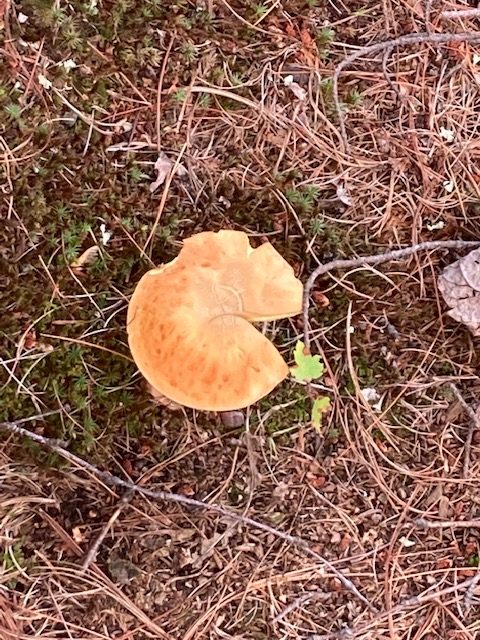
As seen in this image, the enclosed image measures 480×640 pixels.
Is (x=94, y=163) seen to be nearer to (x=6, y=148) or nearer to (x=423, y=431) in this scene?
(x=6, y=148)

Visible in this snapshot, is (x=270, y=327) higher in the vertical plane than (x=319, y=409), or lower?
higher

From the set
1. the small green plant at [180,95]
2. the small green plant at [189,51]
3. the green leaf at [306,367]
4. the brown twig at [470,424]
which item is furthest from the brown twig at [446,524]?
the small green plant at [189,51]

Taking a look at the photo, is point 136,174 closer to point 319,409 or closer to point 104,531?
point 319,409

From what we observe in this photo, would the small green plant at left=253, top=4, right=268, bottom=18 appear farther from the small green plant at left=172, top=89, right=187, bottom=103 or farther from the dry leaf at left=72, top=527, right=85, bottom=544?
the dry leaf at left=72, top=527, right=85, bottom=544

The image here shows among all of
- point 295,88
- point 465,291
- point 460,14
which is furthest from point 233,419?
point 460,14

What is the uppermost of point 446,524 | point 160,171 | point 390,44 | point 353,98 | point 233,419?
point 390,44
